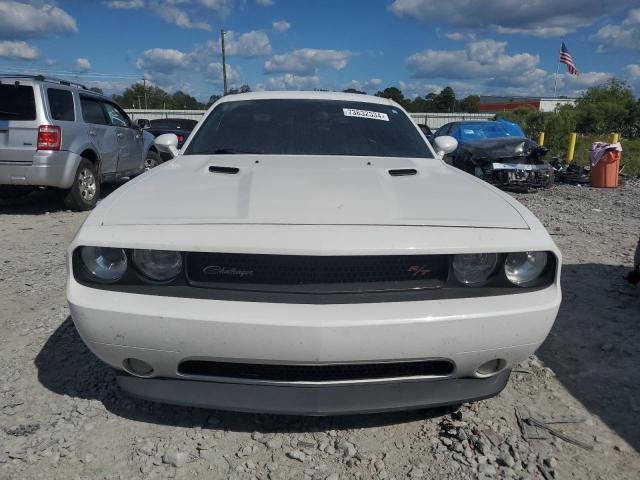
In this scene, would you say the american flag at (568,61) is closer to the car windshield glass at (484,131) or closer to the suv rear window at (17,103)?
the car windshield glass at (484,131)

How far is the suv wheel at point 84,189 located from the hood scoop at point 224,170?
4988mm

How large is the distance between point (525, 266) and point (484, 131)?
33.1ft

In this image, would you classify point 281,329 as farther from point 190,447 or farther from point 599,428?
point 599,428

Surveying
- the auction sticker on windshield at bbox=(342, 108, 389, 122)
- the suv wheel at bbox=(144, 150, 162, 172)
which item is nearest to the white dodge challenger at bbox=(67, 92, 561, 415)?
the auction sticker on windshield at bbox=(342, 108, 389, 122)

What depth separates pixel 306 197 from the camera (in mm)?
2021

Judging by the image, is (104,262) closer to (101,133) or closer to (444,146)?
(444,146)

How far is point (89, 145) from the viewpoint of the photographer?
22.8ft

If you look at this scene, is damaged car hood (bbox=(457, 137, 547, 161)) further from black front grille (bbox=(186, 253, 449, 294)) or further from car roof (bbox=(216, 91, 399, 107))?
black front grille (bbox=(186, 253, 449, 294))

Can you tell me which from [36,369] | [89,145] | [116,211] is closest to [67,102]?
[89,145]

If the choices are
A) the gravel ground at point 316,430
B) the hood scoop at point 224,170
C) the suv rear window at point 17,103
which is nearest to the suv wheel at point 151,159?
the suv rear window at point 17,103

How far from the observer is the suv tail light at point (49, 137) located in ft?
20.4

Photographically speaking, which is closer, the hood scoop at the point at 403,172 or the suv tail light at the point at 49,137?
the hood scoop at the point at 403,172

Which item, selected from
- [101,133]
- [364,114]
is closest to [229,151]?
[364,114]

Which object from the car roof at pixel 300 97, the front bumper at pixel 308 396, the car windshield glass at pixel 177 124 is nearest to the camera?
the front bumper at pixel 308 396
